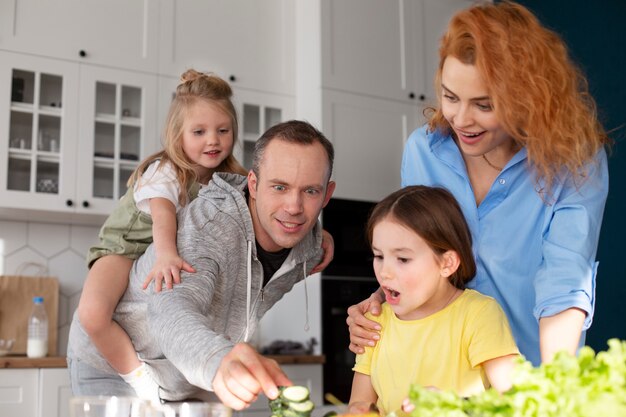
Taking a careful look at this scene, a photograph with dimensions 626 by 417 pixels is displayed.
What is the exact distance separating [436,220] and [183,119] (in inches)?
39.8

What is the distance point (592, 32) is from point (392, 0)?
45.7 inches

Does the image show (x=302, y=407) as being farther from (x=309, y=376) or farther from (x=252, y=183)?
(x=309, y=376)

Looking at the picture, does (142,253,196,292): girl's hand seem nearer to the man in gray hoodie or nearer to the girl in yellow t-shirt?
the man in gray hoodie

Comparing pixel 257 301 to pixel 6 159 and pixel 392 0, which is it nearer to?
pixel 6 159

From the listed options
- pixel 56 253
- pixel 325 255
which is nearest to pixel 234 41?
pixel 56 253

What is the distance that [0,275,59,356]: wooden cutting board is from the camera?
3795 millimetres

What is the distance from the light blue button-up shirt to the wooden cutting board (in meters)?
2.63

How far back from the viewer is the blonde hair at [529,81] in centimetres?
138

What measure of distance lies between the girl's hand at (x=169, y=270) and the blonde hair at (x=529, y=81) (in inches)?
25.7

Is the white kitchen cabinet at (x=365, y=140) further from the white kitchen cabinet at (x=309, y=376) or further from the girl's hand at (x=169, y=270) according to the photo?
the girl's hand at (x=169, y=270)

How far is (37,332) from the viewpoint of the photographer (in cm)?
373

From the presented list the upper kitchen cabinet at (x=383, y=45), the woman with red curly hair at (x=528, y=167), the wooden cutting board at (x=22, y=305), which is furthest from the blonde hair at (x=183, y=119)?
the upper kitchen cabinet at (x=383, y=45)

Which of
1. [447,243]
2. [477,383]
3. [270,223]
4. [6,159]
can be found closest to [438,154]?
[447,243]

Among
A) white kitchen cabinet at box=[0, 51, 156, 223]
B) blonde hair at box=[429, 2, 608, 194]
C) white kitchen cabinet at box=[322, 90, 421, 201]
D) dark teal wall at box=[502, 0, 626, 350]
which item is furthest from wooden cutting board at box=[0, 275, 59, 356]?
blonde hair at box=[429, 2, 608, 194]
